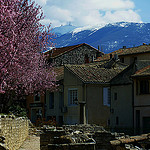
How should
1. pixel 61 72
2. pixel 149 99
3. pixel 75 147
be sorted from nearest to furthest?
pixel 75 147, pixel 149 99, pixel 61 72

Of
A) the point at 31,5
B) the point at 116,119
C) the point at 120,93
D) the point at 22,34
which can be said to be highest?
the point at 31,5

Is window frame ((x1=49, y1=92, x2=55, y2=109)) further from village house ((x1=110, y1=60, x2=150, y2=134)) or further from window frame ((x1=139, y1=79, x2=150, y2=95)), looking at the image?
window frame ((x1=139, y1=79, x2=150, y2=95))

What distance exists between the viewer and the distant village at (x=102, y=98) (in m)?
35.0

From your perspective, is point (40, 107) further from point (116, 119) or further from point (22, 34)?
point (22, 34)

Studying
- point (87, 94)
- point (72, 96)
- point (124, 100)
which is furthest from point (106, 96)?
point (124, 100)

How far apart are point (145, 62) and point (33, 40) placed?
15444 mm

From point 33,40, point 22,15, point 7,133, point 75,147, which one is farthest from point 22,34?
point 75,147

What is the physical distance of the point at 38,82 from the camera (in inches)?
1436

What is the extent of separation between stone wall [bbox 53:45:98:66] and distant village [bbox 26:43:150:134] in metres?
12.8

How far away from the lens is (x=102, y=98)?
41.9 meters

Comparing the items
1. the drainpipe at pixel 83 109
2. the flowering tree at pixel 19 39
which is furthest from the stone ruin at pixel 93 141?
the drainpipe at pixel 83 109

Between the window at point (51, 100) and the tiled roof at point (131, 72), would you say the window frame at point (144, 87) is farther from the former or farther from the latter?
the window at point (51, 100)

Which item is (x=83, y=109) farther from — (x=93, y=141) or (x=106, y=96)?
(x=93, y=141)

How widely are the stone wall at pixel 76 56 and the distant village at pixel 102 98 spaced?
12.8m
